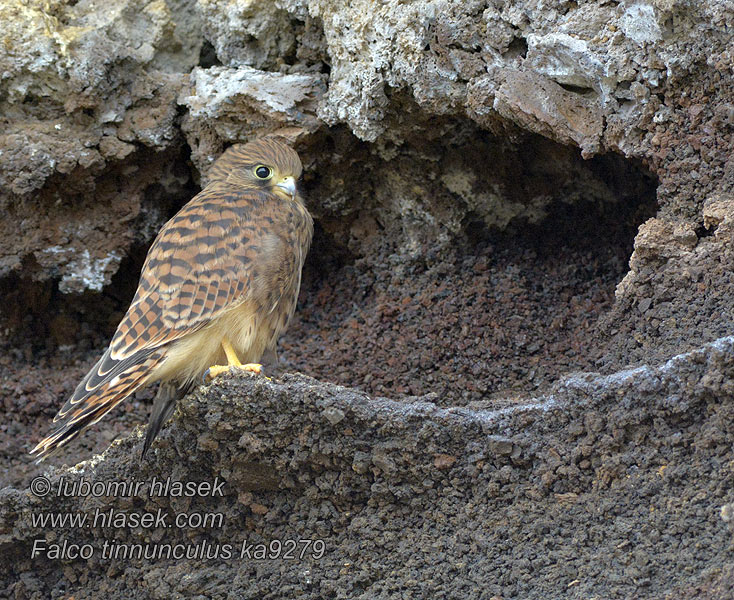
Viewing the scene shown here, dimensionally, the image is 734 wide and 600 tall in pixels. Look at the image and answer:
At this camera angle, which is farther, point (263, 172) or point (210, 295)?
point (263, 172)

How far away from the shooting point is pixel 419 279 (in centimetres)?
430

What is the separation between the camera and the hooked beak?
3.78 m

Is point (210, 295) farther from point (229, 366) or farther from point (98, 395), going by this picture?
point (98, 395)

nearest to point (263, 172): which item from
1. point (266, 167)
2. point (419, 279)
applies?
point (266, 167)

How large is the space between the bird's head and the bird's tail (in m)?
0.95

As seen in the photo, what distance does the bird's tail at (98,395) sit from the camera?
2.95 m

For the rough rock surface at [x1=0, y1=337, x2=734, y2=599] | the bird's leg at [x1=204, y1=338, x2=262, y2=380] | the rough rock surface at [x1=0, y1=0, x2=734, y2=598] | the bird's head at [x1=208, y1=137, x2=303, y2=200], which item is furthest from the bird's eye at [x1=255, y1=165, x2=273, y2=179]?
the rough rock surface at [x1=0, y1=337, x2=734, y2=599]

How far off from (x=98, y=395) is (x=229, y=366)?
45 centimetres

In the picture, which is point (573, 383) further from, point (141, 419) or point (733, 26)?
point (141, 419)

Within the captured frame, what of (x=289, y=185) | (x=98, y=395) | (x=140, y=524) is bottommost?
(x=140, y=524)

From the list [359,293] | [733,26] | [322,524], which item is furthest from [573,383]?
[359,293]

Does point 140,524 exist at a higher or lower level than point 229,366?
lower

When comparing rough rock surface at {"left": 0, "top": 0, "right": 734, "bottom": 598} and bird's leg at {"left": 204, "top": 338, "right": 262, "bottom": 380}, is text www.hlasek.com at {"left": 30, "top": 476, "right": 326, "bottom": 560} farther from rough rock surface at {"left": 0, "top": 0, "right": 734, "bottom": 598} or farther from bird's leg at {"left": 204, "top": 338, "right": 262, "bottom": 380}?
bird's leg at {"left": 204, "top": 338, "right": 262, "bottom": 380}

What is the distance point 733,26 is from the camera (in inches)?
118
